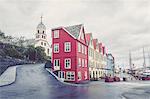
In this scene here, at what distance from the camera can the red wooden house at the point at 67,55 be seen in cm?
4222

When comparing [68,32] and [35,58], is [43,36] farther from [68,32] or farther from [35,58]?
[68,32]

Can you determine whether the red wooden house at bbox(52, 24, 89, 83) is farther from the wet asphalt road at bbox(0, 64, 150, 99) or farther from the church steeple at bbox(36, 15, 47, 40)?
the church steeple at bbox(36, 15, 47, 40)

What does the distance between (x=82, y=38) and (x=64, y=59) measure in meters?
9.08

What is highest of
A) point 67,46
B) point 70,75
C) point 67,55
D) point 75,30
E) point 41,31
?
point 41,31

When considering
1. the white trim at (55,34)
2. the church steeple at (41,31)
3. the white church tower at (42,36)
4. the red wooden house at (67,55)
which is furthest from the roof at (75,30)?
the church steeple at (41,31)

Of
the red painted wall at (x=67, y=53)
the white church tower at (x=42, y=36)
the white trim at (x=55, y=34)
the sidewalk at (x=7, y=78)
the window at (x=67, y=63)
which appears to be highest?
the white church tower at (x=42, y=36)

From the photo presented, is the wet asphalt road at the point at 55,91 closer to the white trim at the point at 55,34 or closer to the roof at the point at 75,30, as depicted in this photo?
the white trim at the point at 55,34

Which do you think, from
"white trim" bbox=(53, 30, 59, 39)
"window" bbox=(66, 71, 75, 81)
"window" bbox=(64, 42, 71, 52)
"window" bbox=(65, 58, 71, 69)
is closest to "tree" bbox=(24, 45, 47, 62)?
"white trim" bbox=(53, 30, 59, 39)

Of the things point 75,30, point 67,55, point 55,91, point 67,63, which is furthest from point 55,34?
point 55,91

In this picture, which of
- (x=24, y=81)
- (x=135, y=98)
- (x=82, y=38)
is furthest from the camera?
(x=82, y=38)

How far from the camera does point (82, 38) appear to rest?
161 ft

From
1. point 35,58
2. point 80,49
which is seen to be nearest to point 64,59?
point 80,49

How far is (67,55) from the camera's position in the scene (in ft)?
141

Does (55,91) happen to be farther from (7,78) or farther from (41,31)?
(41,31)
